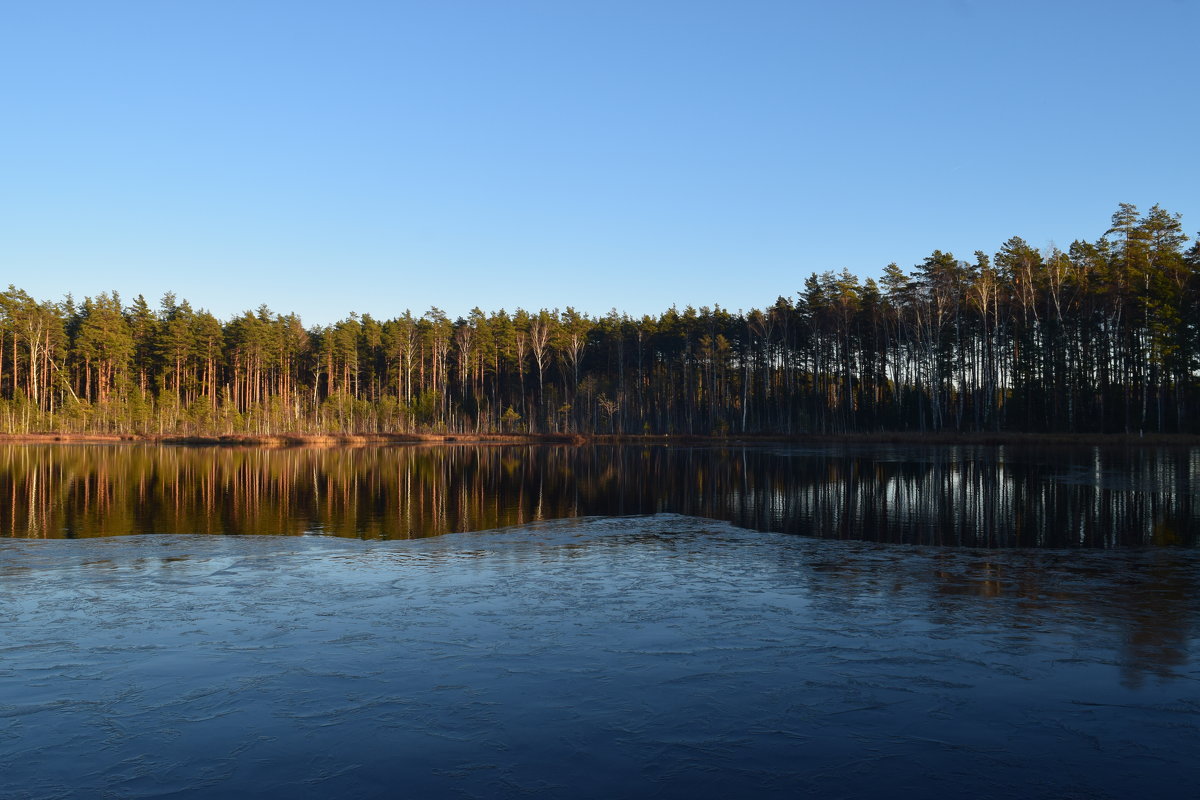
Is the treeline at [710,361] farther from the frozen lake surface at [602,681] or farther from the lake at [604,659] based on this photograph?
the frozen lake surface at [602,681]

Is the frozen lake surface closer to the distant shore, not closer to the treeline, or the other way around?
the distant shore

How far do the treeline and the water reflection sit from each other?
27009 mm

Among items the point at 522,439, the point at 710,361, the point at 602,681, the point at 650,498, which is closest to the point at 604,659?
the point at 602,681

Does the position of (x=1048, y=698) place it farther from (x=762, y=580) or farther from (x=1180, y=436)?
(x=1180, y=436)

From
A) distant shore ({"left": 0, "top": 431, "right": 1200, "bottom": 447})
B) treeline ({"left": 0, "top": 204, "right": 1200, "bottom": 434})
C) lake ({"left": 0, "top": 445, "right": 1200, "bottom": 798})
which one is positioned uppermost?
treeline ({"left": 0, "top": 204, "right": 1200, "bottom": 434})

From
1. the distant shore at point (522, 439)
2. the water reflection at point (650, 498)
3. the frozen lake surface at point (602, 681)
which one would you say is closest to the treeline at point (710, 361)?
the distant shore at point (522, 439)

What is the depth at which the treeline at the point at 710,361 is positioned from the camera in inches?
2734

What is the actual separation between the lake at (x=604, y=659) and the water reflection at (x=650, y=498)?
45cm

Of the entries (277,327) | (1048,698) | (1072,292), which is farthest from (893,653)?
(277,327)

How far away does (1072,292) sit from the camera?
75.3m

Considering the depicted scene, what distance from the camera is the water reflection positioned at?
1972 centimetres

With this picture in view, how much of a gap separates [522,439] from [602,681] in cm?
8037

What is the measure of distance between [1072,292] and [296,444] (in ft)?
255

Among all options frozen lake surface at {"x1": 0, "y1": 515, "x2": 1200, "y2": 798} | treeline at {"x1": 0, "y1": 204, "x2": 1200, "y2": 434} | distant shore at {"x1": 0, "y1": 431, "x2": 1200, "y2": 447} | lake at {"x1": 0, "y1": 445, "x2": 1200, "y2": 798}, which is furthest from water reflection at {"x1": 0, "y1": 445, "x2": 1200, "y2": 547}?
treeline at {"x1": 0, "y1": 204, "x2": 1200, "y2": 434}
